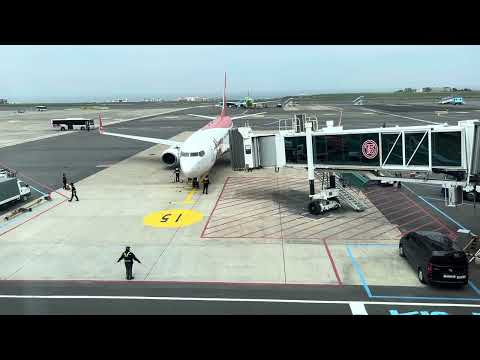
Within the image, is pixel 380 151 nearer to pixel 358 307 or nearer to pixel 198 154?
pixel 358 307

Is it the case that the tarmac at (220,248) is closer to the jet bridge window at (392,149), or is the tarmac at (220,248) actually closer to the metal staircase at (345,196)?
the metal staircase at (345,196)

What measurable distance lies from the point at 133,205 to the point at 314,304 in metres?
17.3

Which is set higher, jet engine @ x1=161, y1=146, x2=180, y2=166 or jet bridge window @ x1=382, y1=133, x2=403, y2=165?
jet bridge window @ x1=382, y1=133, x2=403, y2=165

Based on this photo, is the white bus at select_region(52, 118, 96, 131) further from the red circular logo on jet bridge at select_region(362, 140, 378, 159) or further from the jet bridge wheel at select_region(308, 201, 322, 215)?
the red circular logo on jet bridge at select_region(362, 140, 378, 159)

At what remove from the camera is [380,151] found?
24.5 metres

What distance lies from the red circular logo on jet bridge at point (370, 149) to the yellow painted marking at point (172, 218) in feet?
34.6

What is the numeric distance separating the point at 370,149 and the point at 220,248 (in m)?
10.6

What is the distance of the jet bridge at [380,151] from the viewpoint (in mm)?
20812

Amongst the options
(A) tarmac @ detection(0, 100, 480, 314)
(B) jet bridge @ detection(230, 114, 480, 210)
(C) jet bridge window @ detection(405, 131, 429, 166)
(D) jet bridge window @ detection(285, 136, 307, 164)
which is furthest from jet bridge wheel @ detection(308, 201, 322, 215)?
(C) jet bridge window @ detection(405, 131, 429, 166)

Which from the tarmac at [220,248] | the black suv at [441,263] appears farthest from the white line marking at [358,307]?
the black suv at [441,263]

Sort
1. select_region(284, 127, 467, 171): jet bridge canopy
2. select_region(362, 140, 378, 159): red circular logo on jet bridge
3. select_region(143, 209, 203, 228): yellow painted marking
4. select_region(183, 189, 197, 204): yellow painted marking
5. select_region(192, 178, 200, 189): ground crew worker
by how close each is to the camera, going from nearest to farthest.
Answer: select_region(284, 127, 467, 171): jet bridge canopy, select_region(362, 140, 378, 159): red circular logo on jet bridge, select_region(143, 209, 203, 228): yellow painted marking, select_region(183, 189, 197, 204): yellow painted marking, select_region(192, 178, 200, 189): ground crew worker

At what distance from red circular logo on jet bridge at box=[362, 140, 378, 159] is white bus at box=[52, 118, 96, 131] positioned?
7512 centimetres

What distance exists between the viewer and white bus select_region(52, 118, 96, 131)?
3529 inches

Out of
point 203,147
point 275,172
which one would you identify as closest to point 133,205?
point 203,147
